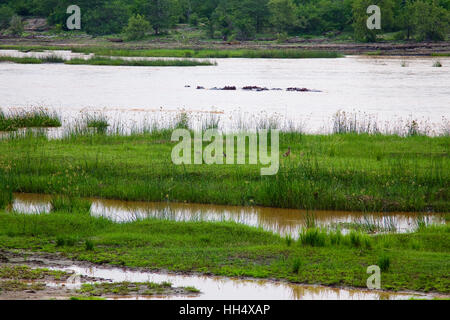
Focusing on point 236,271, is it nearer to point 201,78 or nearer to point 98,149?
point 98,149

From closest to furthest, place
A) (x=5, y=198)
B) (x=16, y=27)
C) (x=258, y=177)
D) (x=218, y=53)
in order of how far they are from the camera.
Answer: (x=5, y=198)
(x=258, y=177)
(x=218, y=53)
(x=16, y=27)

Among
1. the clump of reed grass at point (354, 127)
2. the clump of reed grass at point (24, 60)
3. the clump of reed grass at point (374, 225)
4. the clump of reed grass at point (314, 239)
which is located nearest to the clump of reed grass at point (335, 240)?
the clump of reed grass at point (314, 239)

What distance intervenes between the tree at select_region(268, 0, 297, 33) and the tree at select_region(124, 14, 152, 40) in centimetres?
1838

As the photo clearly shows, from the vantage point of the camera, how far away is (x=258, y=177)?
569 inches

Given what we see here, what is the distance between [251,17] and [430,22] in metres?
27.3

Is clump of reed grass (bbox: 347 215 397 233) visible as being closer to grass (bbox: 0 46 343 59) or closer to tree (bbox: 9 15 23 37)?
grass (bbox: 0 46 343 59)

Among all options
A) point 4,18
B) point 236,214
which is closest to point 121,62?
point 236,214

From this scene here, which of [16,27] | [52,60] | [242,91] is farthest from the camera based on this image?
[16,27]

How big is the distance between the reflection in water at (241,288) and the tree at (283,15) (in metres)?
85.7

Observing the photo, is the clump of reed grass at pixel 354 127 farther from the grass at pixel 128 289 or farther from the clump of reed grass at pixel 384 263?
the grass at pixel 128 289

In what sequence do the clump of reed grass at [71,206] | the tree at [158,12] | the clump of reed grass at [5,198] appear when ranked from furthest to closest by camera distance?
1. the tree at [158,12]
2. the clump of reed grass at [5,198]
3. the clump of reed grass at [71,206]

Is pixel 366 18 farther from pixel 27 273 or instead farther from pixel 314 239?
pixel 27 273

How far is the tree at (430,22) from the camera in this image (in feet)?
263

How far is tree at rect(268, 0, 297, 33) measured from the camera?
91375 mm
